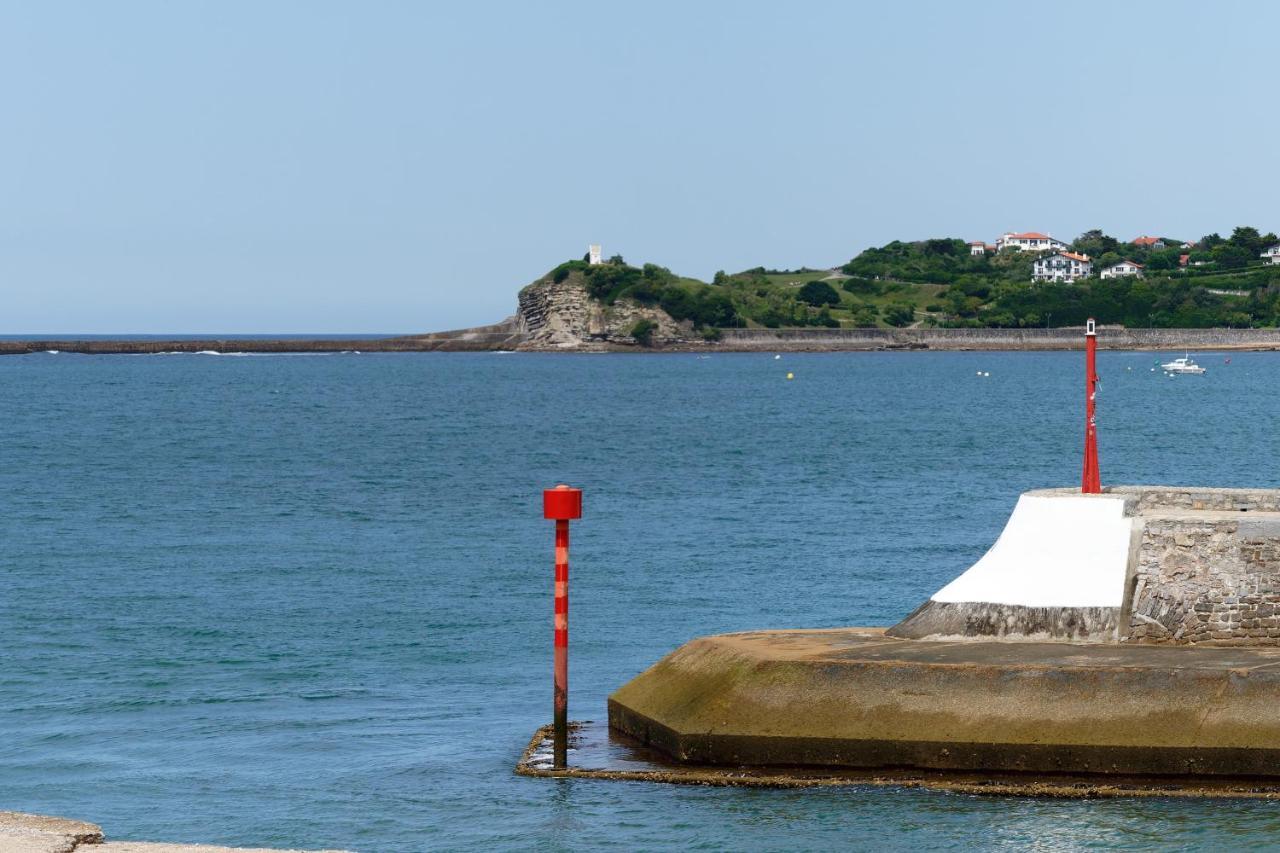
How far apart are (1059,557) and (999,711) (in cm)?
211

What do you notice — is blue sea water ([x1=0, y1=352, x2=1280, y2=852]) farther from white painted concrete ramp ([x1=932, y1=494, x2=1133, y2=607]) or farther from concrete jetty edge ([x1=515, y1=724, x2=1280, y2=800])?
white painted concrete ramp ([x1=932, y1=494, x2=1133, y2=607])

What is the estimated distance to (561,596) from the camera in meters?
16.5

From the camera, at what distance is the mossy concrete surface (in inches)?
589

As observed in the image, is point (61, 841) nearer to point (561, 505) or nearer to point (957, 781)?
point (561, 505)

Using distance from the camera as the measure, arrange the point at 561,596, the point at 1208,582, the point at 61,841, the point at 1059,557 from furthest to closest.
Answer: the point at 1059,557, the point at 561,596, the point at 1208,582, the point at 61,841

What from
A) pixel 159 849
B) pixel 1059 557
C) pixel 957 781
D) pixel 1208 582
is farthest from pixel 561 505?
pixel 1208 582

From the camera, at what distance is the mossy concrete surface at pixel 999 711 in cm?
1496

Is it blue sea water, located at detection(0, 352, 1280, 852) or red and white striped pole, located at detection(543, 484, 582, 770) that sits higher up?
red and white striped pole, located at detection(543, 484, 582, 770)

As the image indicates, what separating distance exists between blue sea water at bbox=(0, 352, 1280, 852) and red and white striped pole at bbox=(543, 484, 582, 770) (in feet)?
1.55

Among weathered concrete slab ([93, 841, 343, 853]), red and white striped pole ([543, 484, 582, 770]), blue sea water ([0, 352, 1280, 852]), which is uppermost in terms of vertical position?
red and white striped pole ([543, 484, 582, 770])

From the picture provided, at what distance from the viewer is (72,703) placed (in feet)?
71.6

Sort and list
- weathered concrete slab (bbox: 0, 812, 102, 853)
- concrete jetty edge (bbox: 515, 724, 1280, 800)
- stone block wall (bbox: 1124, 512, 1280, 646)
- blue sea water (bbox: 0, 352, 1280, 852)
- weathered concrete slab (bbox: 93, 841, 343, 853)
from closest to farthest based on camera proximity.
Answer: weathered concrete slab (bbox: 0, 812, 102, 853), weathered concrete slab (bbox: 93, 841, 343, 853), concrete jetty edge (bbox: 515, 724, 1280, 800), blue sea water (bbox: 0, 352, 1280, 852), stone block wall (bbox: 1124, 512, 1280, 646)

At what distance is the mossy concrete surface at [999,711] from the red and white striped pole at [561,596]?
1028 millimetres

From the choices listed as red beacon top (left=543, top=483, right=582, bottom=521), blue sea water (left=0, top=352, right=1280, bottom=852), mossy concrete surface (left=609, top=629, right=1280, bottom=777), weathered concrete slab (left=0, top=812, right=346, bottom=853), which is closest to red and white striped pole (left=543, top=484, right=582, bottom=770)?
red beacon top (left=543, top=483, right=582, bottom=521)
